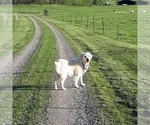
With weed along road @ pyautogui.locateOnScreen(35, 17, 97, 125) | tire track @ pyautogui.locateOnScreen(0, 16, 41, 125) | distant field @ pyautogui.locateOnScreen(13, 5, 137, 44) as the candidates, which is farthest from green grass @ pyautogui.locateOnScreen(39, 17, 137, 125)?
distant field @ pyautogui.locateOnScreen(13, 5, 137, 44)

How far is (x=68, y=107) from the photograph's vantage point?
1165 cm

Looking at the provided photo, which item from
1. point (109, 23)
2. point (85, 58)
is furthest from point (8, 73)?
point (109, 23)

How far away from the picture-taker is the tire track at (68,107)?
10459 millimetres

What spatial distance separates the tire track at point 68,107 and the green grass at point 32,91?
0.29 m

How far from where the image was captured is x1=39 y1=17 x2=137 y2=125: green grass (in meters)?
11.0

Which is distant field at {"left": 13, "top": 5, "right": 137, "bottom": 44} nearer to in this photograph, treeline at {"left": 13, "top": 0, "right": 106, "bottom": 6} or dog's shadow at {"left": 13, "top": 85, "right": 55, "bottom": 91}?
dog's shadow at {"left": 13, "top": 85, "right": 55, "bottom": 91}

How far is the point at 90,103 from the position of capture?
12.1 metres

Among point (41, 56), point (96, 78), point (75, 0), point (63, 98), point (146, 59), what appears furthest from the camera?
point (75, 0)

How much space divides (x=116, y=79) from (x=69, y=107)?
4174mm

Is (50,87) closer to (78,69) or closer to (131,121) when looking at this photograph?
(78,69)

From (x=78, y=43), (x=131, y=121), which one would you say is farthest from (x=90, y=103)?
(x=78, y=43)

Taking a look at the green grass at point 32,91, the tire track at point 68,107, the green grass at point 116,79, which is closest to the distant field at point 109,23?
the green grass at point 116,79

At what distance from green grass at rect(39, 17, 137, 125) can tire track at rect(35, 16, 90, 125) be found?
73 cm

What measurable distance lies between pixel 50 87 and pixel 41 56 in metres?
7.56
